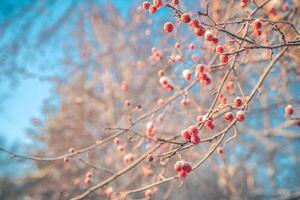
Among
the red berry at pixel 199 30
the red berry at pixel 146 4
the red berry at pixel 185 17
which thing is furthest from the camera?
the red berry at pixel 146 4

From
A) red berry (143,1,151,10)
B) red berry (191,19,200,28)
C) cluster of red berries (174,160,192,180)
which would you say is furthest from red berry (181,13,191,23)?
cluster of red berries (174,160,192,180)

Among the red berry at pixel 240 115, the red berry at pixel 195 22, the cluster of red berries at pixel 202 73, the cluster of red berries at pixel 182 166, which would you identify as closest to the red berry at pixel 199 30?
the red berry at pixel 195 22

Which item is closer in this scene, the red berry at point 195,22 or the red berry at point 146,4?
the red berry at point 195,22

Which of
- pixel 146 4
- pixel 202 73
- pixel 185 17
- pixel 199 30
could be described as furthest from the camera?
pixel 202 73

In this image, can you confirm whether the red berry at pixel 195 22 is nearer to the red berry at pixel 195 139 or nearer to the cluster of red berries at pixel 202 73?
the cluster of red berries at pixel 202 73

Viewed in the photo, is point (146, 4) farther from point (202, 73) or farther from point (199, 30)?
point (202, 73)

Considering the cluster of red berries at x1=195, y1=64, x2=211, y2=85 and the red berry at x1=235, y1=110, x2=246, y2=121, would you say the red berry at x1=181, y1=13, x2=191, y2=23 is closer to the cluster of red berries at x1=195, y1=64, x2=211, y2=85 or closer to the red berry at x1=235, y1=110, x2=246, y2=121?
the cluster of red berries at x1=195, y1=64, x2=211, y2=85

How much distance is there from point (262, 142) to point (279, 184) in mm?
1585

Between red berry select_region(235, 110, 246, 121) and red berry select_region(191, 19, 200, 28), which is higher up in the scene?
red berry select_region(191, 19, 200, 28)

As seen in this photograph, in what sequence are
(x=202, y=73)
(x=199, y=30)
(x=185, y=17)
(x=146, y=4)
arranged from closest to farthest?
1. (x=185, y=17)
2. (x=199, y=30)
3. (x=146, y=4)
4. (x=202, y=73)

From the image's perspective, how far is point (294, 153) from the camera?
857 centimetres

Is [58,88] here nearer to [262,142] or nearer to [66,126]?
[66,126]

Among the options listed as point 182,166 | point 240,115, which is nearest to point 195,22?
point 240,115

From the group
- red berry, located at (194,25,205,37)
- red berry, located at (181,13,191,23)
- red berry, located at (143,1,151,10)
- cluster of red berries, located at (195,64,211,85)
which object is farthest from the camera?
cluster of red berries, located at (195,64,211,85)
